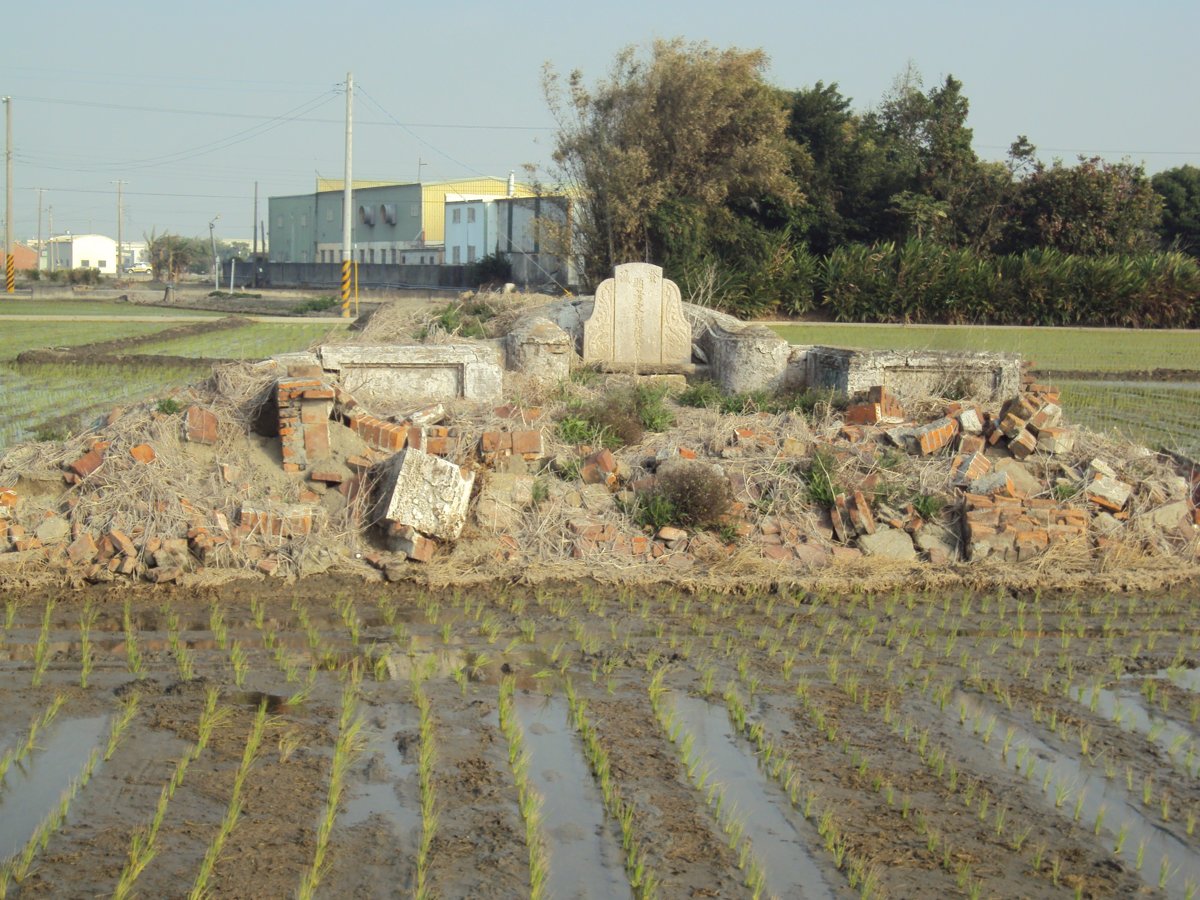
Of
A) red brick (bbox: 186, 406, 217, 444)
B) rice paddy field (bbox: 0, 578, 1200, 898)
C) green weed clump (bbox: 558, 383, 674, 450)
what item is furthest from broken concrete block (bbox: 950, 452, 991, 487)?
red brick (bbox: 186, 406, 217, 444)

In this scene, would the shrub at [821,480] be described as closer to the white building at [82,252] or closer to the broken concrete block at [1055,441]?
the broken concrete block at [1055,441]

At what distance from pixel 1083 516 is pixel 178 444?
6972 mm

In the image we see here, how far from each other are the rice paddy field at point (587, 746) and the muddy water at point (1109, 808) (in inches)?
0.6

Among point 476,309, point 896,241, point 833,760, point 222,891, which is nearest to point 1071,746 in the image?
point 833,760

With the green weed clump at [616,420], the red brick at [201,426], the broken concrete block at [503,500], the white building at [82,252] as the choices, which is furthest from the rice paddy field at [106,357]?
the white building at [82,252]

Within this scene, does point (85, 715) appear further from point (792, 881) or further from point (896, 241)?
point (896, 241)

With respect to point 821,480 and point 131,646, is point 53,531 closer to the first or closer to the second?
point 131,646

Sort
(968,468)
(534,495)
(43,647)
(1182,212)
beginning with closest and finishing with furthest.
A: (43,647)
(534,495)
(968,468)
(1182,212)

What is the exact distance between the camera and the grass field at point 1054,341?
24.2 metres

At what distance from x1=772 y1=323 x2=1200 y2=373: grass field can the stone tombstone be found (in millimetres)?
8648

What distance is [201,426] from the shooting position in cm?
981

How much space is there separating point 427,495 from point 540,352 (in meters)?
3.89

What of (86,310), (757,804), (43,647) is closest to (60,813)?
(43,647)

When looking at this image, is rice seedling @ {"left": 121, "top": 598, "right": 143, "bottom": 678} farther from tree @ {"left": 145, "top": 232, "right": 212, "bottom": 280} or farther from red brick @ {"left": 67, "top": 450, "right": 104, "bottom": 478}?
tree @ {"left": 145, "top": 232, "right": 212, "bottom": 280}
